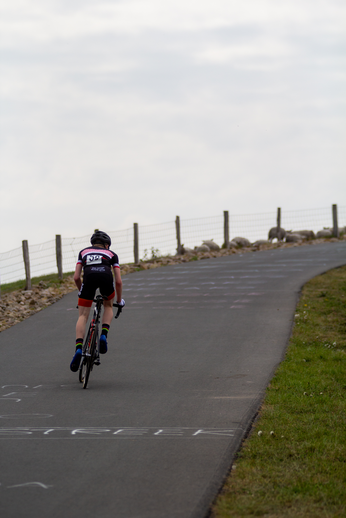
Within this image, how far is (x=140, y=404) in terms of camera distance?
7.55 m

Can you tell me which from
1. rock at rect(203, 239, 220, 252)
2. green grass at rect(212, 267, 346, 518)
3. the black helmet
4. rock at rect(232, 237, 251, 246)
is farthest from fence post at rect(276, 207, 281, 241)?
the black helmet

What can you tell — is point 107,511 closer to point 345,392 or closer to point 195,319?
point 345,392

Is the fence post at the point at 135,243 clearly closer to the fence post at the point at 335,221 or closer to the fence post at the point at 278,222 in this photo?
the fence post at the point at 278,222

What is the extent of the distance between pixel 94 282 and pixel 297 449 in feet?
13.0

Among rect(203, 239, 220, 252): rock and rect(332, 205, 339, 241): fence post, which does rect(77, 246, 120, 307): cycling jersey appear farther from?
rect(332, 205, 339, 241): fence post

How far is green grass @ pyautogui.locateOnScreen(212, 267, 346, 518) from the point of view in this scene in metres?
4.44

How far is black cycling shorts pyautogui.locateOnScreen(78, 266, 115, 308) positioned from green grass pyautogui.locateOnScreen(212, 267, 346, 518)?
8.39 ft

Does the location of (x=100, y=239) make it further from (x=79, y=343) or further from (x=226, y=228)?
(x=226, y=228)

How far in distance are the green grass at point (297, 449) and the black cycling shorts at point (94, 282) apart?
256cm

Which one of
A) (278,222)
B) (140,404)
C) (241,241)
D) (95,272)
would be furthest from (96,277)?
(278,222)

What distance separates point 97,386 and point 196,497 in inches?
169

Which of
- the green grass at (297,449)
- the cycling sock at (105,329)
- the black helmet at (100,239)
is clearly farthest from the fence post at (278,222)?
the cycling sock at (105,329)

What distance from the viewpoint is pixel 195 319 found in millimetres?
13867

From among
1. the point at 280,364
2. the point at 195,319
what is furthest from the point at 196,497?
the point at 195,319
